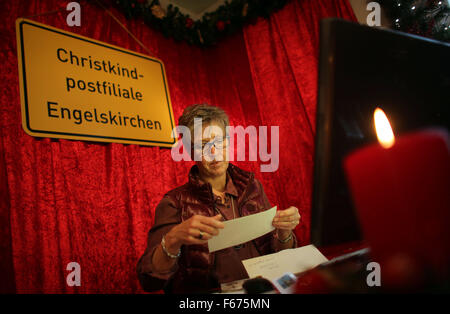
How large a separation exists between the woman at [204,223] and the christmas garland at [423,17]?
1354mm

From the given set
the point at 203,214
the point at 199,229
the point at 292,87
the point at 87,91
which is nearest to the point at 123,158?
the point at 87,91

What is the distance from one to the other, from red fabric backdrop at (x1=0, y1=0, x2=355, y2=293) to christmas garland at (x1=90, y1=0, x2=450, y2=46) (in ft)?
0.35

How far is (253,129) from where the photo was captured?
89.7 inches

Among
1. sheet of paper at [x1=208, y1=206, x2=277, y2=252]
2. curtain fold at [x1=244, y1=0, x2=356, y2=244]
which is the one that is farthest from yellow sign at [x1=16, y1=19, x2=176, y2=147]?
sheet of paper at [x1=208, y1=206, x2=277, y2=252]

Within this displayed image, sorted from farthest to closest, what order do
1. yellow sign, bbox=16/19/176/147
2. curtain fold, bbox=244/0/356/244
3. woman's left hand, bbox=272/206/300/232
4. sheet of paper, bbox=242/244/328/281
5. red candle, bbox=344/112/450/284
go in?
curtain fold, bbox=244/0/356/244 < yellow sign, bbox=16/19/176/147 < woman's left hand, bbox=272/206/300/232 < sheet of paper, bbox=242/244/328/281 < red candle, bbox=344/112/450/284

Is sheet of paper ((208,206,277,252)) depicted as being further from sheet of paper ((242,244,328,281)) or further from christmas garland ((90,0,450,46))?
christmas garland ((90,0,450,46))

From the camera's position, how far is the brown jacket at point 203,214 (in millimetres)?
923

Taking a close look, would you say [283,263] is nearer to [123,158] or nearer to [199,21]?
[123,158]

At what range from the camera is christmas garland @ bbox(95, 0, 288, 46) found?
193 centimetres

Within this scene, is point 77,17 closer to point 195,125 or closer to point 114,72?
point 114,72

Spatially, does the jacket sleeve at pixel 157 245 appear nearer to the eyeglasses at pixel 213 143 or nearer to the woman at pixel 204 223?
the woman at pixel 204 223

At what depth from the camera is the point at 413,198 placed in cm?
18

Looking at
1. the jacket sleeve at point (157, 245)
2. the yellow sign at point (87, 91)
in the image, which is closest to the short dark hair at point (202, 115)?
the jacket sleeve at point (157, 245)
